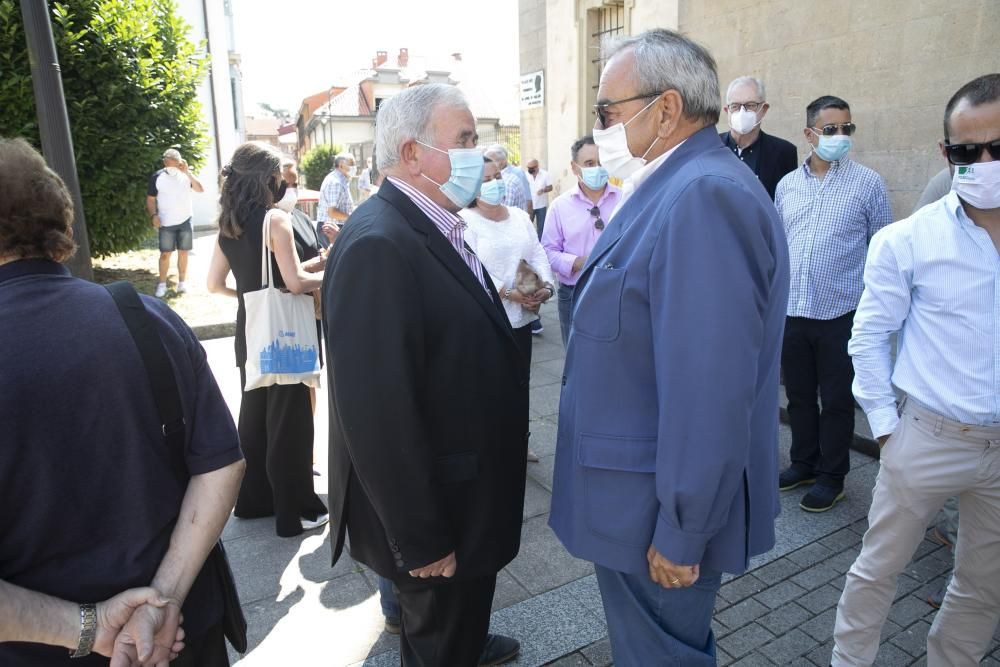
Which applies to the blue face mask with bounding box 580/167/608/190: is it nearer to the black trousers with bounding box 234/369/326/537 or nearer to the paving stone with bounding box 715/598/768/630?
the black trousers with bounding box 234/369/326/537

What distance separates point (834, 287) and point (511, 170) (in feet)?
19.5

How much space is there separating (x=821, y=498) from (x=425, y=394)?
2.94 m

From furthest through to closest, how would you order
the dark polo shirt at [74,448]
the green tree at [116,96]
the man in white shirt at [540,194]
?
1. the man in white shirt at [540,194]
2. the green tree at [116,96]
3. the dark polo shirt at [74,448]

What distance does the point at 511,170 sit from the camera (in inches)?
358

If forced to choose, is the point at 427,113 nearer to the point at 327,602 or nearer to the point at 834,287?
the point at 327,602

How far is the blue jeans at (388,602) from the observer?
109 inches

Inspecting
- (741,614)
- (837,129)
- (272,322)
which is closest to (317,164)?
(272,322)

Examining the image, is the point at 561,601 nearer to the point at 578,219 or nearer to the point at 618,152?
the point at 618,152

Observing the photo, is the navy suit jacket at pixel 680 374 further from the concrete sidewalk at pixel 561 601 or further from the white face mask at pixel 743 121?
the white face mask at pixel 743 121

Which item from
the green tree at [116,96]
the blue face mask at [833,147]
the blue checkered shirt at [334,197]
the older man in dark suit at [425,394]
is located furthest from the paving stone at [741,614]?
the green tree at [116,96]

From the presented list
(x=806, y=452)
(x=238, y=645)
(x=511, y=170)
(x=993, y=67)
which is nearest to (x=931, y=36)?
(x=993, y=67)

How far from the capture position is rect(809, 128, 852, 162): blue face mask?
3693mm

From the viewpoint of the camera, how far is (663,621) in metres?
1.78

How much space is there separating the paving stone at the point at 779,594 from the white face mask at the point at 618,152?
2142mm
